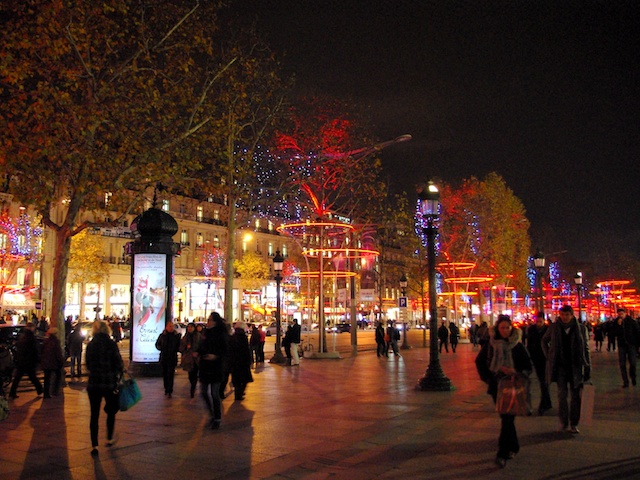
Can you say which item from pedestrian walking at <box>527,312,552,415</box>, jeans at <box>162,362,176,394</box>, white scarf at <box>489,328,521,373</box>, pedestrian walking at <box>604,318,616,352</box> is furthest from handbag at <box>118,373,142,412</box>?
pedestrian walking at <box>604,318,616,352</box>

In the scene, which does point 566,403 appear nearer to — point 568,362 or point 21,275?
point 568,362

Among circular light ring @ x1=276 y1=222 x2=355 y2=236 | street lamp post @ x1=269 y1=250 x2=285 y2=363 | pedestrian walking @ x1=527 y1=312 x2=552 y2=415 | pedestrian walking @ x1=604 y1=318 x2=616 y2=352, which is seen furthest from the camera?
circular light ring @ x1=276 y1=222 x2=355 y2=236

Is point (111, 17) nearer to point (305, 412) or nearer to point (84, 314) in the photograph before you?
point (305, 412)

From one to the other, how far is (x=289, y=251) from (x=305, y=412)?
83.9 m

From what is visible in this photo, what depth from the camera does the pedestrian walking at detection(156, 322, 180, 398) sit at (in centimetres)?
1416

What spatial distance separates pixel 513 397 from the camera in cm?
727

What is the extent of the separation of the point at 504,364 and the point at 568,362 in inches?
88.8

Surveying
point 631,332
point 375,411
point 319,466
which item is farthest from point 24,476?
point 631,332

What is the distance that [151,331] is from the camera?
728 inches

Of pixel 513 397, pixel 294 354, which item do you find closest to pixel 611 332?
pixel 294 354

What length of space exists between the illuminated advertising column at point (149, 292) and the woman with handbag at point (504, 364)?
12.3 metres

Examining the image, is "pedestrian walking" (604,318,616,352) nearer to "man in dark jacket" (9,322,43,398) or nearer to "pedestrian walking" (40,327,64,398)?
"pedestrian walking" (40,327,64,398)

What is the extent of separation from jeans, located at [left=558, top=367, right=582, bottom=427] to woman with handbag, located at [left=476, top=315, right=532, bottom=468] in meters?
1.90

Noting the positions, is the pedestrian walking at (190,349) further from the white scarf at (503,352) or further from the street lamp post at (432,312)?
the white scarf at (503,352)
